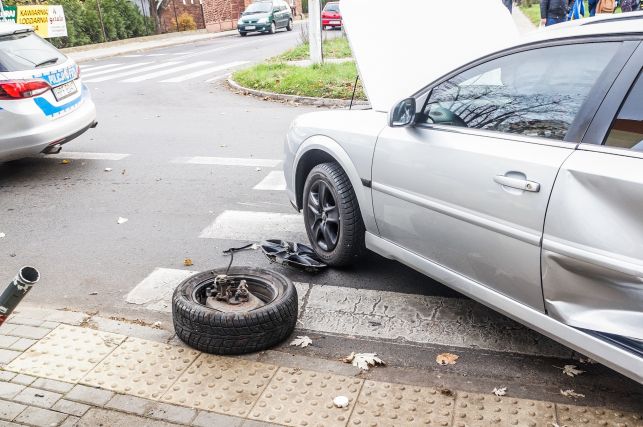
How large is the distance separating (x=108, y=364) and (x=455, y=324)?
78.5 inches

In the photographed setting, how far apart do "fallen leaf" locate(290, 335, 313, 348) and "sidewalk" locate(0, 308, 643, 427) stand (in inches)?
6.5

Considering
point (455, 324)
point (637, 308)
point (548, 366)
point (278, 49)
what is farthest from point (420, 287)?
point (278, 49)

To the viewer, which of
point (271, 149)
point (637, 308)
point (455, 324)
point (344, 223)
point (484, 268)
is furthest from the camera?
point (271, 149)

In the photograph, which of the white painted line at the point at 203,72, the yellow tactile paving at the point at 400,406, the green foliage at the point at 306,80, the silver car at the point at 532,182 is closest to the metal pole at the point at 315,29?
the green foliage at the point at 306,80

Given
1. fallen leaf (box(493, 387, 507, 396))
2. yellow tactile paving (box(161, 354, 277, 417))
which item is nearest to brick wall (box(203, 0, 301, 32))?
yellow tactile paving (box(161, 354, 277, 417))

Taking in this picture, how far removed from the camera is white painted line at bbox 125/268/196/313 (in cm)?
440

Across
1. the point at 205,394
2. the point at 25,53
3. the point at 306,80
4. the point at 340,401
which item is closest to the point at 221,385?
the point at 205,394

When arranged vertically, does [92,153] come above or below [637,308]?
below

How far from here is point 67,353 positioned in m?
3.70

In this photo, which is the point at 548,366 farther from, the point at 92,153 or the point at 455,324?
the point at 92,153

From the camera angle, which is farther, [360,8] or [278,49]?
[278,49]

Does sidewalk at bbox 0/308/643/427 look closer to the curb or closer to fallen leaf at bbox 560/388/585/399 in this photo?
fallen leaf at bbox 560/388/585/399

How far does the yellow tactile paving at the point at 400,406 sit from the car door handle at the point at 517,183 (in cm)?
106

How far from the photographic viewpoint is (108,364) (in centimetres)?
357
